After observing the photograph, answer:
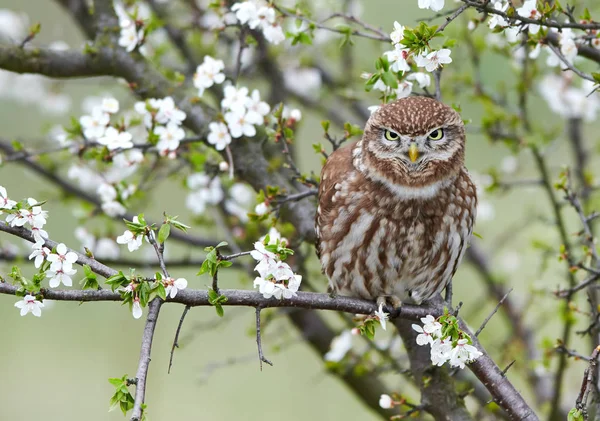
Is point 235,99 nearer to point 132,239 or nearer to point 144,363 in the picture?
point 132,239

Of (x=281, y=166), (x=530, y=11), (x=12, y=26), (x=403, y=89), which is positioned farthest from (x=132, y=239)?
(x=12, y=26)

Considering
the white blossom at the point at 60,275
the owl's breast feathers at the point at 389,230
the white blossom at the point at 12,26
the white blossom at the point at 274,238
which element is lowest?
the white blossom at the point at 60,275

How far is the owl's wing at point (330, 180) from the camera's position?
3.53 metres

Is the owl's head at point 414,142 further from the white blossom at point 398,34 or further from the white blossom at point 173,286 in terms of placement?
the white blossom at point 173,286

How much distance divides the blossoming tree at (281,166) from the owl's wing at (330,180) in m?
0.10

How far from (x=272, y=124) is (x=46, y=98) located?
8.94 ft

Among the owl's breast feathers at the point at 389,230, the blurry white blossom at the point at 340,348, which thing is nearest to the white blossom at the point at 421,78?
the owl's breast feathers at the point at 389,230

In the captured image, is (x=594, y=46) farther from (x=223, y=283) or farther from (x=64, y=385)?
(x=64, y=385)

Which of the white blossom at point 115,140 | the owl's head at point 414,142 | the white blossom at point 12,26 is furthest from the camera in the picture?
the white blossom at point 12,26

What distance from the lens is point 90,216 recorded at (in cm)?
454

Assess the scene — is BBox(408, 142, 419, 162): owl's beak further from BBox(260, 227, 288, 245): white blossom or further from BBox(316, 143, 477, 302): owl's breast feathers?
BBox(260, 227, 288, 245): white blossom

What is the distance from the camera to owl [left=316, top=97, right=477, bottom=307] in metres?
3.29

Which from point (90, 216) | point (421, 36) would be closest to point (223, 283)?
point (90, 216)

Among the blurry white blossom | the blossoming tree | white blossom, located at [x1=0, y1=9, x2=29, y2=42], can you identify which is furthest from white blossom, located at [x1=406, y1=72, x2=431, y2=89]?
white blossom, located at [x1=0, y1=9, x2=29, y2=42]
